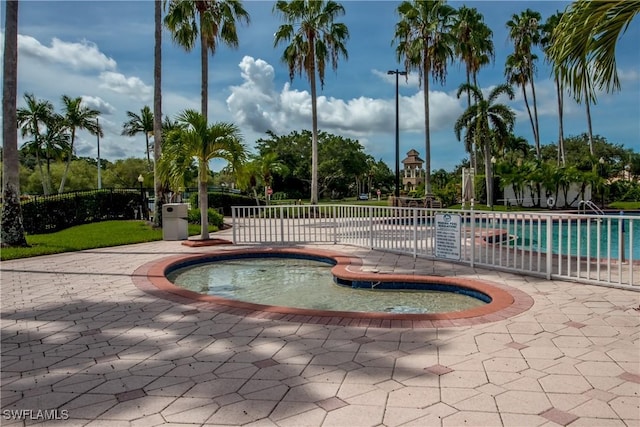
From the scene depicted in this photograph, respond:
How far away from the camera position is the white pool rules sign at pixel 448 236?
22.4ft

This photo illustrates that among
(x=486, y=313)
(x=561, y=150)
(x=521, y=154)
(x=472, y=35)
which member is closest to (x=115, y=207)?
(x=486, y=313)

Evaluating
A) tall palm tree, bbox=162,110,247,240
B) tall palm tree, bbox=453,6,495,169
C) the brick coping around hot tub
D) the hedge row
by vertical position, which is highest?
tall palm tree, bbox=453,6,495,169

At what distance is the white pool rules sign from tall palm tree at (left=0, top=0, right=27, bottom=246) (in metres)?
8.96

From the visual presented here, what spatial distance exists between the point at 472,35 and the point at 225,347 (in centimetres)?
2459

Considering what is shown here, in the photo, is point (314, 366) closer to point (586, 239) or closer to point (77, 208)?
point (586, 239)

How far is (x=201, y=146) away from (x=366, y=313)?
23.4ft

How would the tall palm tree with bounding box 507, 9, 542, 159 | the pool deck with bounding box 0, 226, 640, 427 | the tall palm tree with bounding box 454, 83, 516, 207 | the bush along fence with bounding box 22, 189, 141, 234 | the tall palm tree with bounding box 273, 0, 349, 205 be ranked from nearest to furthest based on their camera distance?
the pool deck with bounding box 0, 226, 640, 427 < the bush along fence with bounding box 22, 189, 141, 234 < the tall palm tree with bounding box 273, 0, 349, 205 < the tall palm tree with bounding box 454, 83, 516, 207 < the tall palm tree with bounding box 507, 9, 542, 159

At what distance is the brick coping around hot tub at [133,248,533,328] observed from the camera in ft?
12.9

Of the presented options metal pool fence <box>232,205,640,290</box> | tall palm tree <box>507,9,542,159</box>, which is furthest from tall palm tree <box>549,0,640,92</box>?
tall palm tree <box>507,9,542,159</box>

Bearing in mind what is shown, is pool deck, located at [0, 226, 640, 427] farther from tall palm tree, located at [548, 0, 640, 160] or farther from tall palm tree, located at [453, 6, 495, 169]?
tall palm tree, located at [453, 6, 495, 169]

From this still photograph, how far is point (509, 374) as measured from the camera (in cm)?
281

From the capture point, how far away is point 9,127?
9070mm

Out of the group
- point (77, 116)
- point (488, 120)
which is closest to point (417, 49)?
point (488, 120)

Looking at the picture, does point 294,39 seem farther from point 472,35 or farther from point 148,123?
point 148,123
